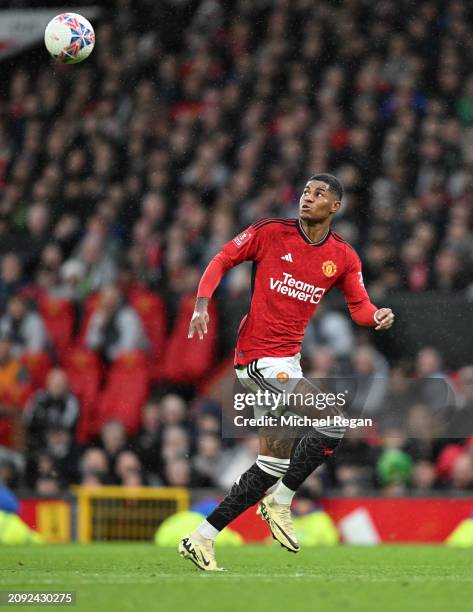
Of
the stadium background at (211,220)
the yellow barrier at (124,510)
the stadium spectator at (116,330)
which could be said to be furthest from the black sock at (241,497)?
the stadium spectator at (116,330)

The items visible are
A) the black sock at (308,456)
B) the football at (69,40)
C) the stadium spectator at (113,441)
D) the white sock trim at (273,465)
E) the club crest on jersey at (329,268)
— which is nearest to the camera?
the white sock trim at (273,465)

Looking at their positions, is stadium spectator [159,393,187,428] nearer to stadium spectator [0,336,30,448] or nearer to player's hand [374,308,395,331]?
stadium spectator [0,336,30,448]

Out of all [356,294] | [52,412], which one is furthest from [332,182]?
[52,412]

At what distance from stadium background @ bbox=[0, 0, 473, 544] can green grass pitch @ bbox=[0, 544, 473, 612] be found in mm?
2472

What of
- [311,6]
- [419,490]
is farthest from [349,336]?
[311,6]

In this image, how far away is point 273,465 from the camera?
8.23 metres

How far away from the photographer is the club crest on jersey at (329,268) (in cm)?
853

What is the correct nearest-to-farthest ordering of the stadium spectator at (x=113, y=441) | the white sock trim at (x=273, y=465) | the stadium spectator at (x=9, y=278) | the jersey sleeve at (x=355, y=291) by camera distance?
the white sock trim at (x=273, y=465) → the jersey sleeve at (x=355, y=291) → the stadium spectator at (x=113, y=441) → the stadium spectator at (x=9, y=278)

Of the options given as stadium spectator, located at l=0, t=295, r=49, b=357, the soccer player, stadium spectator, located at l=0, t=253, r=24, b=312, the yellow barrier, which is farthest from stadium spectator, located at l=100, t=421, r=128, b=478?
the soccer player

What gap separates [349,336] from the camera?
13750 mm

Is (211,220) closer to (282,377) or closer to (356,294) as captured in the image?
(356,294)

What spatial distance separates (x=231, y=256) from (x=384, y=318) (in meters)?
1.01

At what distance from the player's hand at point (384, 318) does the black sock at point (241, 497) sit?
44.6 inches

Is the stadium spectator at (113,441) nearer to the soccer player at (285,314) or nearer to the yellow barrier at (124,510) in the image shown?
the yellow barrier at (124,510)
